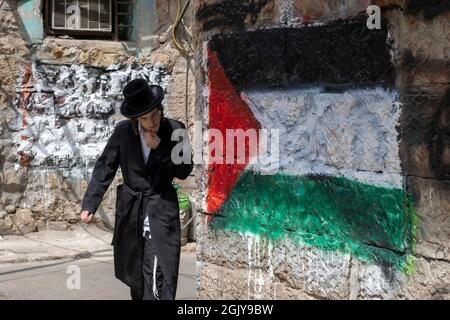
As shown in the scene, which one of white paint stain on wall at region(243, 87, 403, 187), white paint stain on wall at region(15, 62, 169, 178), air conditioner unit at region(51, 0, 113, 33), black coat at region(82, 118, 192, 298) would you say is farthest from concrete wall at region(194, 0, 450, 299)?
air conditioner unit at region(51, 0, 113, 33)

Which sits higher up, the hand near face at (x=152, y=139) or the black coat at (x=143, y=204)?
the hand near face at (x=152, y=139)

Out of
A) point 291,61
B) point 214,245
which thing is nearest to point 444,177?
point 291,61

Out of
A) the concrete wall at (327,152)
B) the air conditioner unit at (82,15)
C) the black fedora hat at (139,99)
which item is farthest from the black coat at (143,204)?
the air conditioner unit at (82,15)

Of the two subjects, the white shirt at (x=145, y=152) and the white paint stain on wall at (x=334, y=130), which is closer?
the white paint stain on wall at (x=334, y=130)

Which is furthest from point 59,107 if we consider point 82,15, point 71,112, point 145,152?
point 145,152

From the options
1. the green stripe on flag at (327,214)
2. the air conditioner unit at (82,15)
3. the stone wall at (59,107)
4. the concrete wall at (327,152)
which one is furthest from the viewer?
→ the air conditioner unit at (82,15)

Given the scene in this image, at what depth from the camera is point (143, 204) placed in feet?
15.0

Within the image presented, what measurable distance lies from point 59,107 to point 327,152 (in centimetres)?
504

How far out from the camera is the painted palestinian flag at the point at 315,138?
3.68 metres

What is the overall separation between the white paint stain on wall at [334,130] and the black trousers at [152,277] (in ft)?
2.77

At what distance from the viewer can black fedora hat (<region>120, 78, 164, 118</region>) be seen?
4.43 m

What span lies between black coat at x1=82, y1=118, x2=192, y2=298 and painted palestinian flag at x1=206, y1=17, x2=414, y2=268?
388 mm

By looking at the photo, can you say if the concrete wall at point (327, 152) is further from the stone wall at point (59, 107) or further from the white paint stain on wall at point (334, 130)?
the stone wall at point (59, 107)

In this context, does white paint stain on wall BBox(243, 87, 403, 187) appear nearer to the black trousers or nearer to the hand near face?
the hand near face
